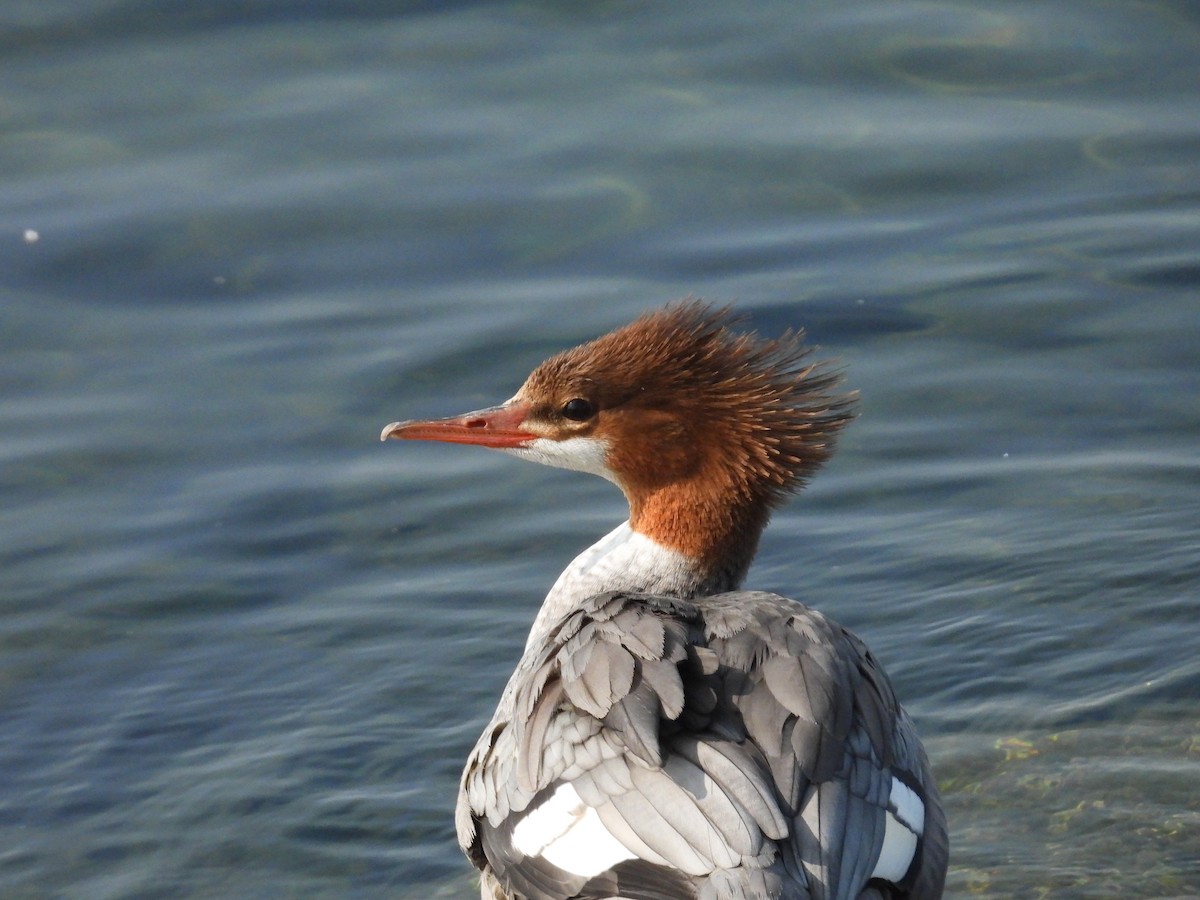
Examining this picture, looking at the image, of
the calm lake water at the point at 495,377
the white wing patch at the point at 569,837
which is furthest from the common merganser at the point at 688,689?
the calm lake water at the point at 495,377

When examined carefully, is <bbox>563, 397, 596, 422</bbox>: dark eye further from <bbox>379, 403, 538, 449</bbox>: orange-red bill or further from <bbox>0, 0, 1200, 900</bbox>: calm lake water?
<bbox>0, 0, 1200, 900</bbox>: calm lake water

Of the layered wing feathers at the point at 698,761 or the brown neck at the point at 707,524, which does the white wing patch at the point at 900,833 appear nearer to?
the layered wing feathers at the point at 698,761

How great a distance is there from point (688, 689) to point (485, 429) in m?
1.54

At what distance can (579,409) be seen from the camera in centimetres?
540

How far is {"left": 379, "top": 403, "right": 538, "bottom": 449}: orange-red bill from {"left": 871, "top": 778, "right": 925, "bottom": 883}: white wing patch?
1727 mm

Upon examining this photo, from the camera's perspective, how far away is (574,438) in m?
5.45

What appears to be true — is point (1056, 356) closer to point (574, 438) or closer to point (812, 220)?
point (812, 220)

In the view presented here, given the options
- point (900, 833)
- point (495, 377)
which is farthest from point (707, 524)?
point (495, 377)

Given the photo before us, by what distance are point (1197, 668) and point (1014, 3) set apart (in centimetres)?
605

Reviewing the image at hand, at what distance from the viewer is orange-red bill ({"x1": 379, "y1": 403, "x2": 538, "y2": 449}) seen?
548cm

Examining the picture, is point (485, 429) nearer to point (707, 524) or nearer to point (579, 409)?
point (579, 409)

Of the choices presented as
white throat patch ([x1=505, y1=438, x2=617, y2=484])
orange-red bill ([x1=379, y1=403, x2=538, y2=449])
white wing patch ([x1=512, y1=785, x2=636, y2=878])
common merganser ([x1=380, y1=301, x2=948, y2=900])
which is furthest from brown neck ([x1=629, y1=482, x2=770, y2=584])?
white wing patch ([x1=512, y1=785, x2=636, y2=878])

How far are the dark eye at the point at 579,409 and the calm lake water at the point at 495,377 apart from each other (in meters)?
1.48

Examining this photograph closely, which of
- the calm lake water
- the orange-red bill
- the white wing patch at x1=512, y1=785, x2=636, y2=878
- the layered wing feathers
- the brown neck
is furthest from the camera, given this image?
the calm lake water
